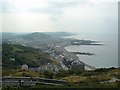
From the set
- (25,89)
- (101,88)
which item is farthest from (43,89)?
(101,88)

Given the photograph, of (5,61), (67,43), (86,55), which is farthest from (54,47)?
(5,61)

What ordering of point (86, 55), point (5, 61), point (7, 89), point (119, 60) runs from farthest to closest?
point (86, 55) < point (119, 60) < point (5, 61) < point (7, 89)

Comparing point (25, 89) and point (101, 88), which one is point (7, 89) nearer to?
point (25, 89)

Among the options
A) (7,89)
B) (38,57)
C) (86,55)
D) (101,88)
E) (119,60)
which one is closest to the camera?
(7,89)

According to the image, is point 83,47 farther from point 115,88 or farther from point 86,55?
point 115,88

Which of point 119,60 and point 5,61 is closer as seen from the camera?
point 5,61

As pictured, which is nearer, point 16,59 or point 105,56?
point 16,59

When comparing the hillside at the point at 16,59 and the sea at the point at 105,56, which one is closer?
the hillside at the point at 16,59

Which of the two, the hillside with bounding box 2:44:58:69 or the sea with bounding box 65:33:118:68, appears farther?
the sea with bounding box 65:33:118:68

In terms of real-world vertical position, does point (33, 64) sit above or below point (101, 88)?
below
